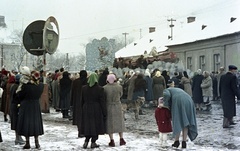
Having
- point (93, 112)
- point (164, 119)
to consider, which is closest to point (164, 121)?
point (164, 119)

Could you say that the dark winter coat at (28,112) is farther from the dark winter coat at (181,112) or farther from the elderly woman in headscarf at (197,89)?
the elderly woman in headscarf at (197,89)

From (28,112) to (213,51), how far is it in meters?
28.8

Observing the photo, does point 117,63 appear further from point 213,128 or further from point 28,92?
point 28,92

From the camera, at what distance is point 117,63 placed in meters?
→ 26.3

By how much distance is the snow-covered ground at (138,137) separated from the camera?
1092 cm

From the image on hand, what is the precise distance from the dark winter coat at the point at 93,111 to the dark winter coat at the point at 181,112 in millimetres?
1575

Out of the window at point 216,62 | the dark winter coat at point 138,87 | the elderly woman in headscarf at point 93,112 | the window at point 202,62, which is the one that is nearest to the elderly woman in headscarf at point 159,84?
the dark winter coat at point 138,87

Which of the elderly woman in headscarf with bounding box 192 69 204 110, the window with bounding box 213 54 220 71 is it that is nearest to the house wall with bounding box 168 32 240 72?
the window with bounding box 213 54 220 71

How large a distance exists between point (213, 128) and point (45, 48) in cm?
603

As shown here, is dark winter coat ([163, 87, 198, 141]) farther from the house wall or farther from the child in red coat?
the house wall

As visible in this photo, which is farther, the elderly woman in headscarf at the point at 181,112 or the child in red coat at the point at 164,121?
the child in red coat at the point at 164,121

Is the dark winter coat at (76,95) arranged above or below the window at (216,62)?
below

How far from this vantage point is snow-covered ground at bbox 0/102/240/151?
10.9 meters

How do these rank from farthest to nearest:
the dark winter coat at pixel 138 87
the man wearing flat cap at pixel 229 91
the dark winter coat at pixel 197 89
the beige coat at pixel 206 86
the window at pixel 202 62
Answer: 1. the window at pixel 202 62
2. the dark winter coat at pixel 197 89
3. the beige coat at pixel 206 86
4. the dark winter coat at pixel 138 87
5. the man wearing flat cap at pixel 229 91
